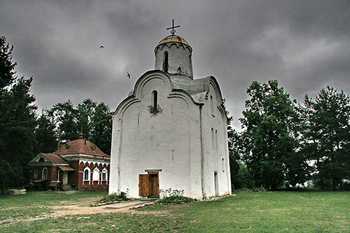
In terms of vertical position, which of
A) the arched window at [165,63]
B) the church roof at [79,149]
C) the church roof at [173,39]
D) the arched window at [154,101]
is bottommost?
the church roof at [79,149]

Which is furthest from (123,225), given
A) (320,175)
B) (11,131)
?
(320,175)

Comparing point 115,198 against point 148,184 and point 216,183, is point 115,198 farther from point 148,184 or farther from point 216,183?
point 216,183

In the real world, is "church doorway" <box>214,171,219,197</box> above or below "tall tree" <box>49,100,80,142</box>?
below

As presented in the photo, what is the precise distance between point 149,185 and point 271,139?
53.4 ft

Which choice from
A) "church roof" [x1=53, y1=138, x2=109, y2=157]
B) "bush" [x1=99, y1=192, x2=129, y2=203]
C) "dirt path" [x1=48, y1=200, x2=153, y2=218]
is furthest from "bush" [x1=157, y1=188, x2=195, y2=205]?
"church roof" [x1=53, y1=138, x2=109, y2=157]

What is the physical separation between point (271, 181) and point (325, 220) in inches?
800

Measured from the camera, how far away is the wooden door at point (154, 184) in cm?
1623

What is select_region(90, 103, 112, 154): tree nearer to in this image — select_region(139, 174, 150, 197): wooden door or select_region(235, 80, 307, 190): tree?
select_region(235, 80, 307, 190): tree

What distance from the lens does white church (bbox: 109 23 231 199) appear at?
15586 millimetres

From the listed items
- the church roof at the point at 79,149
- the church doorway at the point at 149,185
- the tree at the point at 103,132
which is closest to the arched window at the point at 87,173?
the church roof at the point at 79,149

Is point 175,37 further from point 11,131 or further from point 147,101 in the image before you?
point 11,131

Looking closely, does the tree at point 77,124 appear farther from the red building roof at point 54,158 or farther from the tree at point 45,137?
the red building roof at point 54,158

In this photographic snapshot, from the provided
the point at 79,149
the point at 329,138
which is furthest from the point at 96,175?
the point at 329,138

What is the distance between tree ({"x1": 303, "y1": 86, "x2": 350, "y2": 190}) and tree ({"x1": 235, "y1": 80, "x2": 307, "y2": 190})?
4.34 ft
